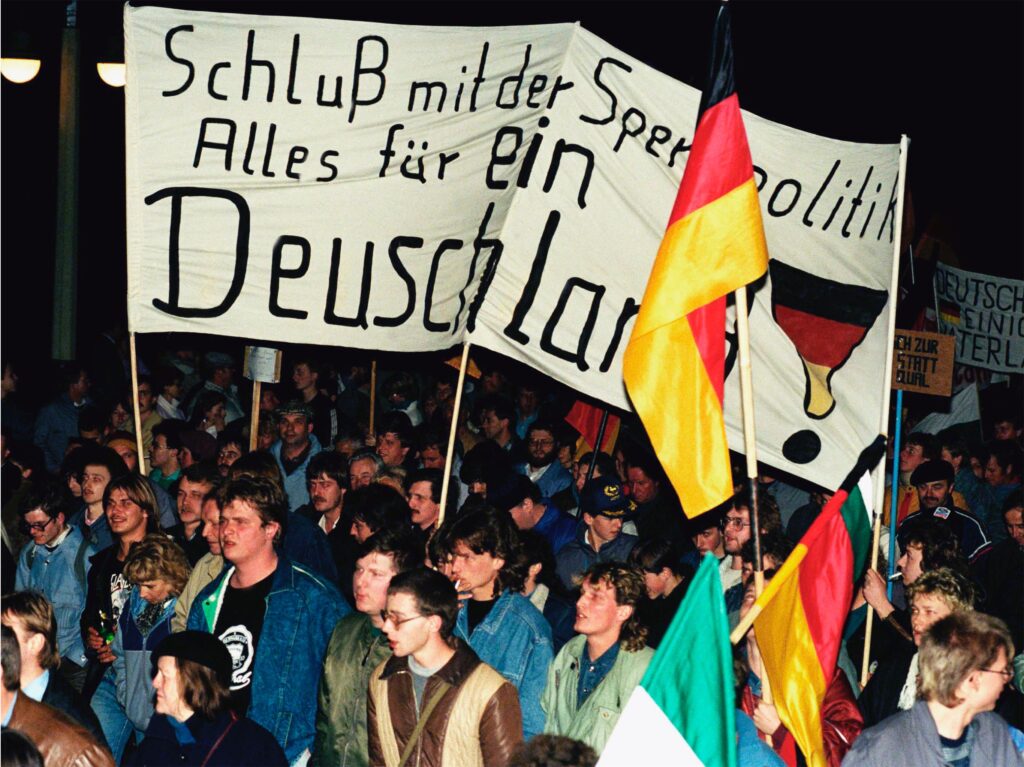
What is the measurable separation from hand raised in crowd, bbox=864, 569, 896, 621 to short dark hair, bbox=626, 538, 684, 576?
92cm

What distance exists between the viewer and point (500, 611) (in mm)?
6480

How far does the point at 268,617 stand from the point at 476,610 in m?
0.87

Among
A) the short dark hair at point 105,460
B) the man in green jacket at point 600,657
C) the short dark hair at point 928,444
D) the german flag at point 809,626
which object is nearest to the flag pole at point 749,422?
the german flag at point 809,626

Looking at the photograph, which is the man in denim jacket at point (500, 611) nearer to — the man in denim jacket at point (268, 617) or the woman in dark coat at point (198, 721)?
the man in denim jacket at point (268, 617)

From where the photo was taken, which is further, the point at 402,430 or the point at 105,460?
the point at 402,430

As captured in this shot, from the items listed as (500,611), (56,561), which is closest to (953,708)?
(500,611)

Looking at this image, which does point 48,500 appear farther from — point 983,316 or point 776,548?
point 983,316

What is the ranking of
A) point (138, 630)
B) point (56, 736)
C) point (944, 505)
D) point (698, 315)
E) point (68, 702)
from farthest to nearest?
point (944, 505) → point (138, 630) → point (698, 315) → point (68, 702) → point (56, 736)

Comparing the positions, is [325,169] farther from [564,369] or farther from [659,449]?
[659,449]

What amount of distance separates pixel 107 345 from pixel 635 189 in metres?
10.6

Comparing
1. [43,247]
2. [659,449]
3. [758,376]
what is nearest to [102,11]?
[43,247]

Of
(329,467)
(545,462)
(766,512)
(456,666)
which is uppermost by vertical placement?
(456,666)

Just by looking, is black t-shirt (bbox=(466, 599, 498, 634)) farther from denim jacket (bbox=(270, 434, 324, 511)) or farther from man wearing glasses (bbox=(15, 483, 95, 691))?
denim jacket (bbox=(270, 434, 324, 511))

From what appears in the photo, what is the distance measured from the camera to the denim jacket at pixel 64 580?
7801mm
